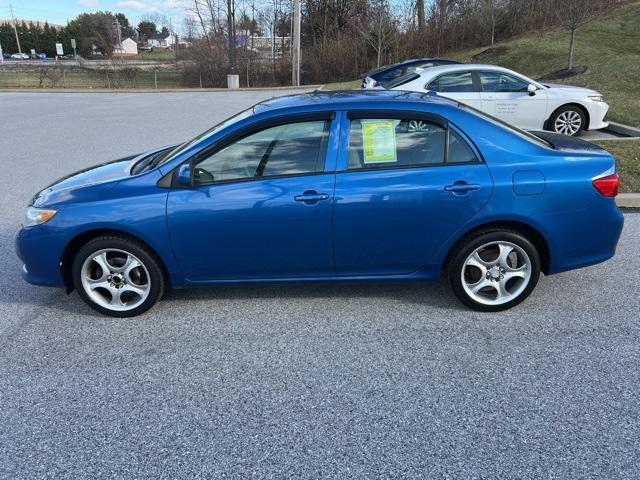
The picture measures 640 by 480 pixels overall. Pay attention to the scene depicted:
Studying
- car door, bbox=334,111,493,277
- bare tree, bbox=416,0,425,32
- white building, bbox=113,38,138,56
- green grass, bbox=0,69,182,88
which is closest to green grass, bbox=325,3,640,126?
bare tree, bbox=416,0,425,32

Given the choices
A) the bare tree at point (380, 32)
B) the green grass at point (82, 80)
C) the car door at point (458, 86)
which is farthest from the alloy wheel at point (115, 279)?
the green grass at point (82, 80)

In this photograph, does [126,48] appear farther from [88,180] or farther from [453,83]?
[88,180]

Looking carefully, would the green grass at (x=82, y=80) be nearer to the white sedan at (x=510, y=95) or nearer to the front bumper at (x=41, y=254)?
the white sedan at (x=510, y=95)

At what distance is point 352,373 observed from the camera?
3.10m

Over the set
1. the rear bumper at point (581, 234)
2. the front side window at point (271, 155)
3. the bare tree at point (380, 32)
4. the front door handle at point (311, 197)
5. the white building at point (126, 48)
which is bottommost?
the rear bumper at point (581, 234)

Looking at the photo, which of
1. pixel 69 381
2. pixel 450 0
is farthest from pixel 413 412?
pixel 450 0

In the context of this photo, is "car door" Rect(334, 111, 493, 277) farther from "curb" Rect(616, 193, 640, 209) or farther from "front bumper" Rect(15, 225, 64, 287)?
"curb" Rect(616, 193, 640, 209)

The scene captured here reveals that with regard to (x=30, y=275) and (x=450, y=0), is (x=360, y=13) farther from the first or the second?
(x=30, y=275)

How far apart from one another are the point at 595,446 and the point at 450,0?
34736mm

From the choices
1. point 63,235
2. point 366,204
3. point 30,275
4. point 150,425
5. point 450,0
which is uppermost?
point 450,0

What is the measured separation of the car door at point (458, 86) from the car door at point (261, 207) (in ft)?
21.1

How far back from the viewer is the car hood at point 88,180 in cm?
379

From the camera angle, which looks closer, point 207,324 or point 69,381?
point 69,381

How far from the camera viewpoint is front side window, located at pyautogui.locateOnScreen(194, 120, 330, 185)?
359 centimetres
